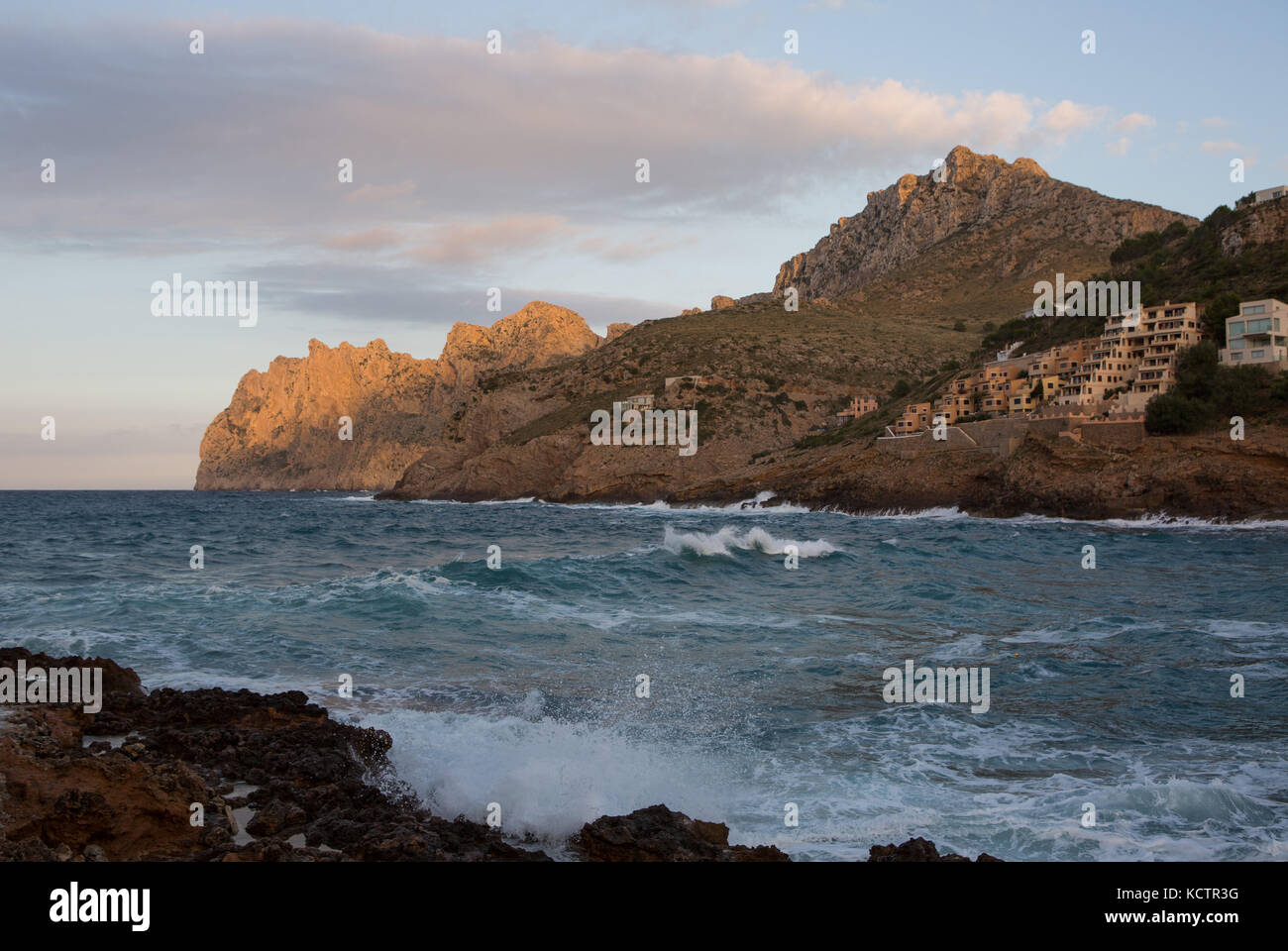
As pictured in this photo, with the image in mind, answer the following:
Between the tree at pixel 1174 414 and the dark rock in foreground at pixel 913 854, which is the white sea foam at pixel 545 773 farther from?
the tree at pixel 1174 414

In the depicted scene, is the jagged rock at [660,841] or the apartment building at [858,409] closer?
the jagged rock at [660,841]

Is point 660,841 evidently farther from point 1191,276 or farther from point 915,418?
point 1191,276

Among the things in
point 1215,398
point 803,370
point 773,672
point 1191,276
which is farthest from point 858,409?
point 773,672

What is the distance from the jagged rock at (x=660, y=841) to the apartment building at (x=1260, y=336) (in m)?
65.4

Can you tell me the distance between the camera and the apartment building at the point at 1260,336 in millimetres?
59750

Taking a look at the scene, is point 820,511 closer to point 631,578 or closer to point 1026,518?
point 1026,518

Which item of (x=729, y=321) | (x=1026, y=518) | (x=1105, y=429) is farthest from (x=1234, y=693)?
(x=729, y=321)

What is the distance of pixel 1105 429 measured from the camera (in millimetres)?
60812

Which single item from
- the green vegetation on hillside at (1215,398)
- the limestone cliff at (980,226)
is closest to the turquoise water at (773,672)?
the green vegetation on hillside at (1215,398)

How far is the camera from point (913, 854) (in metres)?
7.58

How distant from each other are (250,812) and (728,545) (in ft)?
98.1

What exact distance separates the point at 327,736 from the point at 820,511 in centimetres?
6402

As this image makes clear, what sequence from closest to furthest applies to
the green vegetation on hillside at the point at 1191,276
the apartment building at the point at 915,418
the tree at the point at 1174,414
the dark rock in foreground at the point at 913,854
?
the dark rock in foreground at the point at 913,854 → the tree at the point at 1174,414 → the green vegetation on hillside at the point at 1191,276 → the apartment building at the point at 915,418
